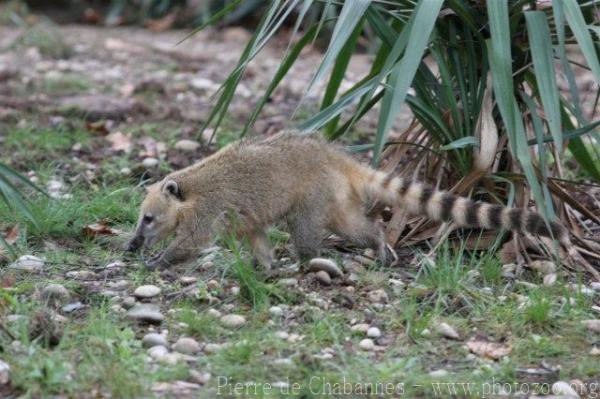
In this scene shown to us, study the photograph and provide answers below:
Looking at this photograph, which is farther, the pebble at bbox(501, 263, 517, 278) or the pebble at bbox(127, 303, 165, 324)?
the pebble at bbox(501, 263, 517, 278)

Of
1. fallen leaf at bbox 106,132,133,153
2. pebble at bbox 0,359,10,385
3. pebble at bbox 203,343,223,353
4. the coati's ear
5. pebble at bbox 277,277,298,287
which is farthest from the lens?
fallen leaf at bbox 106,132,133,153

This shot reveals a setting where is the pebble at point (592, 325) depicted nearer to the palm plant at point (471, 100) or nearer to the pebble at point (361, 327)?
the palm plant at point (471, 100)

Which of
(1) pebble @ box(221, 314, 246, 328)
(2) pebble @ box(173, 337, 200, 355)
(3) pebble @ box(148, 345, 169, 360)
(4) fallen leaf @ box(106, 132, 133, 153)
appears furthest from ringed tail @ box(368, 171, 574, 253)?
(4) fallen leaf @ box(106, 132, 133, 153)

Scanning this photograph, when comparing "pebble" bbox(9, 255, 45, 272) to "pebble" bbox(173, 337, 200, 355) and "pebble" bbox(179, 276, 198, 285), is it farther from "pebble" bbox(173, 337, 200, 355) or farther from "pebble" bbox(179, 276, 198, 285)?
"pebble" bbox(173, 337, 200, 355)

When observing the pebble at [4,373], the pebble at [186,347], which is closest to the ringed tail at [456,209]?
the pebble at [186,347]

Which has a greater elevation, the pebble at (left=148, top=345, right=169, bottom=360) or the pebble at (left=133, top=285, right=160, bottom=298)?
the pebble at (left=148, top=345, right=169, bottom=360)

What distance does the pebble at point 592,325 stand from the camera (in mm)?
5051

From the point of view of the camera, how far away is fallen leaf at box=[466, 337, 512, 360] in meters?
4.81

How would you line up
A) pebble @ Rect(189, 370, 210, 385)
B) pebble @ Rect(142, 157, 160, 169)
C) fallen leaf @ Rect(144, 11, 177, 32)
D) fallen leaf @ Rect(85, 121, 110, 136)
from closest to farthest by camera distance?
1. pebble @ Rect(189, 370, 210, 385)
2. pebble @ Rect(142, 157, 160, 169)
3. fallen leaf @ Rect(85, 121, 110, 136)
4. fallen leaf @ Rect(144, 11, 177, 32)

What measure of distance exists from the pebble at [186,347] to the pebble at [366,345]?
2.46 feet

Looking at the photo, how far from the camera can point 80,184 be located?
24.3 feet

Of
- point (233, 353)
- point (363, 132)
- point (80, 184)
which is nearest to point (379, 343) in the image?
point (233, 353)

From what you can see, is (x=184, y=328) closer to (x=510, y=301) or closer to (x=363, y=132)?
(x=510, y=301)

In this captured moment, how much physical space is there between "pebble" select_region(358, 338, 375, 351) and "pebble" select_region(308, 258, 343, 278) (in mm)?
784
